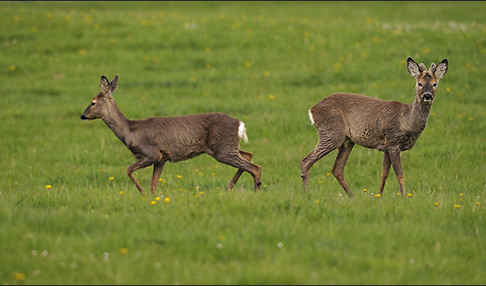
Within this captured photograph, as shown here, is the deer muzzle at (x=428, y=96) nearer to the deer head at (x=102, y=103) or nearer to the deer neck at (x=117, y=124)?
the deer neck at (x=117, y=124)

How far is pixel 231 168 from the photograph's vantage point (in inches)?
473

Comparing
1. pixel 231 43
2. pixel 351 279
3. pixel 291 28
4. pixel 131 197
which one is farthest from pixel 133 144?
pixel 291 28

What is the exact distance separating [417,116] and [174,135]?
3.56 metres

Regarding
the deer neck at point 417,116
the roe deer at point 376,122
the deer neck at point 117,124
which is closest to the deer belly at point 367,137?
the roe deer at point 376,122

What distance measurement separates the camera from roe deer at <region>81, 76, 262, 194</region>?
9.22 metres

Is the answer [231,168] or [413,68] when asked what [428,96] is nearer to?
[413,68]

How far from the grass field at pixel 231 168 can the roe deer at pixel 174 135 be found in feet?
2.07

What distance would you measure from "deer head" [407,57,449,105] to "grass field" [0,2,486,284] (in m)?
1.34

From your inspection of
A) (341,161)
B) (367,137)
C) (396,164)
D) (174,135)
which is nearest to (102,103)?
(174,135)

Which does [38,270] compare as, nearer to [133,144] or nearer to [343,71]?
Answer: [133,144]

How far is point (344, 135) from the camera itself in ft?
31.4

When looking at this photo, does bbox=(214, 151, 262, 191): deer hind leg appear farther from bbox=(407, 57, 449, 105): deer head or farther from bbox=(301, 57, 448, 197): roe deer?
bbox=(407, 57, 449, 105): deer head

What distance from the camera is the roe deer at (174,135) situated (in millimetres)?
9219

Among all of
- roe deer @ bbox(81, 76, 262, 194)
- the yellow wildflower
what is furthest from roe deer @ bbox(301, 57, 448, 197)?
the yellow wildflower
